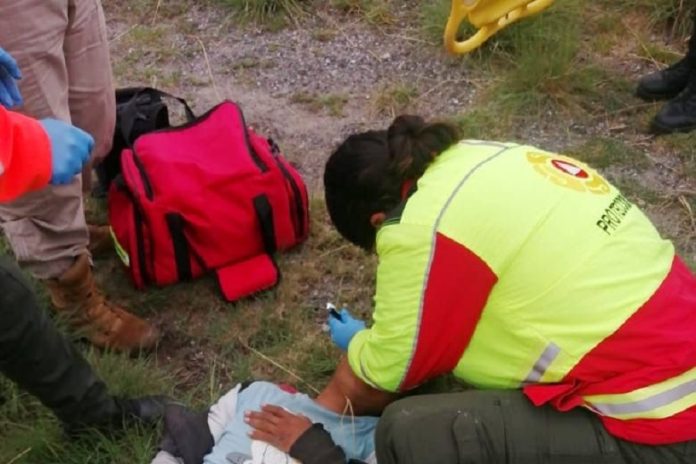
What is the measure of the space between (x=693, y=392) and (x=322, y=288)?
1248mm

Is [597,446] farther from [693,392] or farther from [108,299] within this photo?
[108,299]

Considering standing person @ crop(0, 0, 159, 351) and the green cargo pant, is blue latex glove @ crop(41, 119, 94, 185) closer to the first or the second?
standing person @ crop(0, 0, 159, 351)

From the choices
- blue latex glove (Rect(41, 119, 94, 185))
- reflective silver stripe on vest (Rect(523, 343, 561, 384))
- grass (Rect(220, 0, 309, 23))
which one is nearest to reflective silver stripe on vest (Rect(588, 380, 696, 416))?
reflective silver stripe on vest (Rect(523, 343, 561, 384))

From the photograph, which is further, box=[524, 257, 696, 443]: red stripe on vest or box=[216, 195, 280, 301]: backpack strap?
box=[216, 195, 280, 301]: backpack strap

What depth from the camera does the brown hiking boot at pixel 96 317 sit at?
257cm

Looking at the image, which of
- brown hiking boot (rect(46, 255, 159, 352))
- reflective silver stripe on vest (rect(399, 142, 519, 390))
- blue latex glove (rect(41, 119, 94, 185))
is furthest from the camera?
brown hiking boot (rect(46, 255, 159, 352))

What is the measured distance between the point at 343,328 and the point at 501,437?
0.66 metres

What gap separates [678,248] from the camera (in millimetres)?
2955

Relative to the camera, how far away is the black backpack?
3.00 metres

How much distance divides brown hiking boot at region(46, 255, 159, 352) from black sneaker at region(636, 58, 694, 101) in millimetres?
1965

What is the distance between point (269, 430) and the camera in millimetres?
2201

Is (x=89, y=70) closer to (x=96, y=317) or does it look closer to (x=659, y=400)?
(x=96, y=317)

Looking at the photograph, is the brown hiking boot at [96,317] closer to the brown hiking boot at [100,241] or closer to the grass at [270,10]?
the brown hiking boot at [100,241]

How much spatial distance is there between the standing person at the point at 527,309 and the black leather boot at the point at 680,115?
147cm
